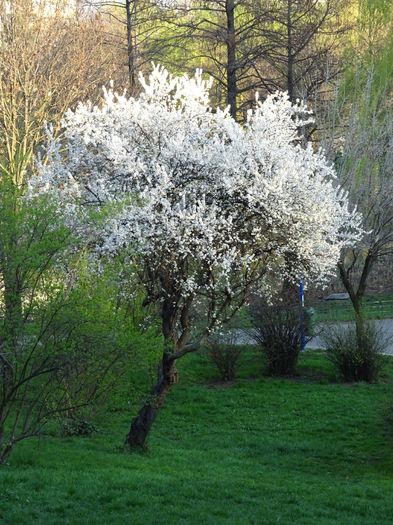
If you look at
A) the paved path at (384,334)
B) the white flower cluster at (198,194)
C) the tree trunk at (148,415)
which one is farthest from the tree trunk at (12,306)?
the paved path at (384,334)

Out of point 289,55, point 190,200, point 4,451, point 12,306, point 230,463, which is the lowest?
point 230,463

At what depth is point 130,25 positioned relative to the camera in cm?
2650

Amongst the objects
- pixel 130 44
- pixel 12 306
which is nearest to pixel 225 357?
pixel 12 306

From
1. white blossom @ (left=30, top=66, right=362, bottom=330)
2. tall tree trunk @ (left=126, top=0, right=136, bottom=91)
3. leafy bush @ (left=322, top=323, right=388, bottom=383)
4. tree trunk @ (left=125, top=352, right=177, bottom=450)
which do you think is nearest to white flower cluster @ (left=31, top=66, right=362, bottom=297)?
white blossom @ (left=30, top=66, right=362, bottom=330)

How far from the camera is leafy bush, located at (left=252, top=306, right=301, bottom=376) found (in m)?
18.1

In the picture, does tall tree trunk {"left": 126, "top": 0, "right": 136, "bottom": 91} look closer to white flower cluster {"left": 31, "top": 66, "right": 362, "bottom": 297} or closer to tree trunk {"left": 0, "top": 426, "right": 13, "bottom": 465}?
white flower cluster {"left": 31, "top": 66, "right": 362, "bottom": 297}

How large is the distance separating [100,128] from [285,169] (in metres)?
2.64

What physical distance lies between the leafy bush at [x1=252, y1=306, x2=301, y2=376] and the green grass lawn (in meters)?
0.48

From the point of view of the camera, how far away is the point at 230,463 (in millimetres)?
11500

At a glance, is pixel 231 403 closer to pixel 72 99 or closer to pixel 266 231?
pixel 266 231

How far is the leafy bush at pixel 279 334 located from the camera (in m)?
18.1

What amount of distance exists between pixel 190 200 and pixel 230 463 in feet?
11.5

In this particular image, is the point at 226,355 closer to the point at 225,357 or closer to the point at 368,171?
the point at 225,357

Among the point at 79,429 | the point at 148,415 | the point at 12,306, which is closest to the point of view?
the point at 12,306
